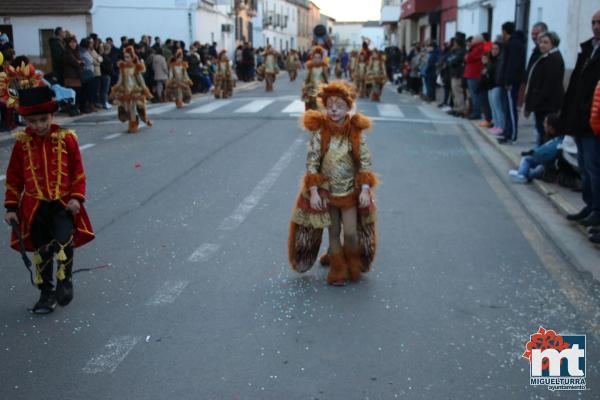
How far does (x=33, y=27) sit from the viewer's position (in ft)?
104

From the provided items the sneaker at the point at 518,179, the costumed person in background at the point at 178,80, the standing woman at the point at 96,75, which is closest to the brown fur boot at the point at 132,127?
the standing woman at the point at 96,75

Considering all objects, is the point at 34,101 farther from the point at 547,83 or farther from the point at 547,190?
the point at 547,83

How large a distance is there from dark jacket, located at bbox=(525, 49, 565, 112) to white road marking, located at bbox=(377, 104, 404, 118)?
7.50 meters

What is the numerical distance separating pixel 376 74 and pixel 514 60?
10370 millimetres

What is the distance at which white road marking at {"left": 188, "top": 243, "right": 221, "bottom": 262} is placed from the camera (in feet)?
19.2

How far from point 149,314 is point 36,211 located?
1013 mm

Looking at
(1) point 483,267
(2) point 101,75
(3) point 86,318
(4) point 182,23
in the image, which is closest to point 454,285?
(1) point 483,267

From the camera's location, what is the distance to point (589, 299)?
494 centimetres

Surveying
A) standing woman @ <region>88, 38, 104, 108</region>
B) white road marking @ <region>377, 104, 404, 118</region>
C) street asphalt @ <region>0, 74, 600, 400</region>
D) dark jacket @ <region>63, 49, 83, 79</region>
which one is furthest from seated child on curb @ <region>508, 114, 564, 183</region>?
standing woman @ <region>88, 38, 104, 108</region>

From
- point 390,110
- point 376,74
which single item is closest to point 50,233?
point 390,110

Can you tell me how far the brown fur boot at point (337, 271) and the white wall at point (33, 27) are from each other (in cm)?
2952

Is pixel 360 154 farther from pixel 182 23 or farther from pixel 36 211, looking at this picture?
pixel 182 23

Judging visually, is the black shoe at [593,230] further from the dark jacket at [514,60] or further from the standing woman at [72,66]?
the standing woman at [72,66]

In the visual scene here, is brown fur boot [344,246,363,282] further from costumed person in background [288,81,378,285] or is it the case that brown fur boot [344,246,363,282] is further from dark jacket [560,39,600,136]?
dark jacket [560,39,600,136]
